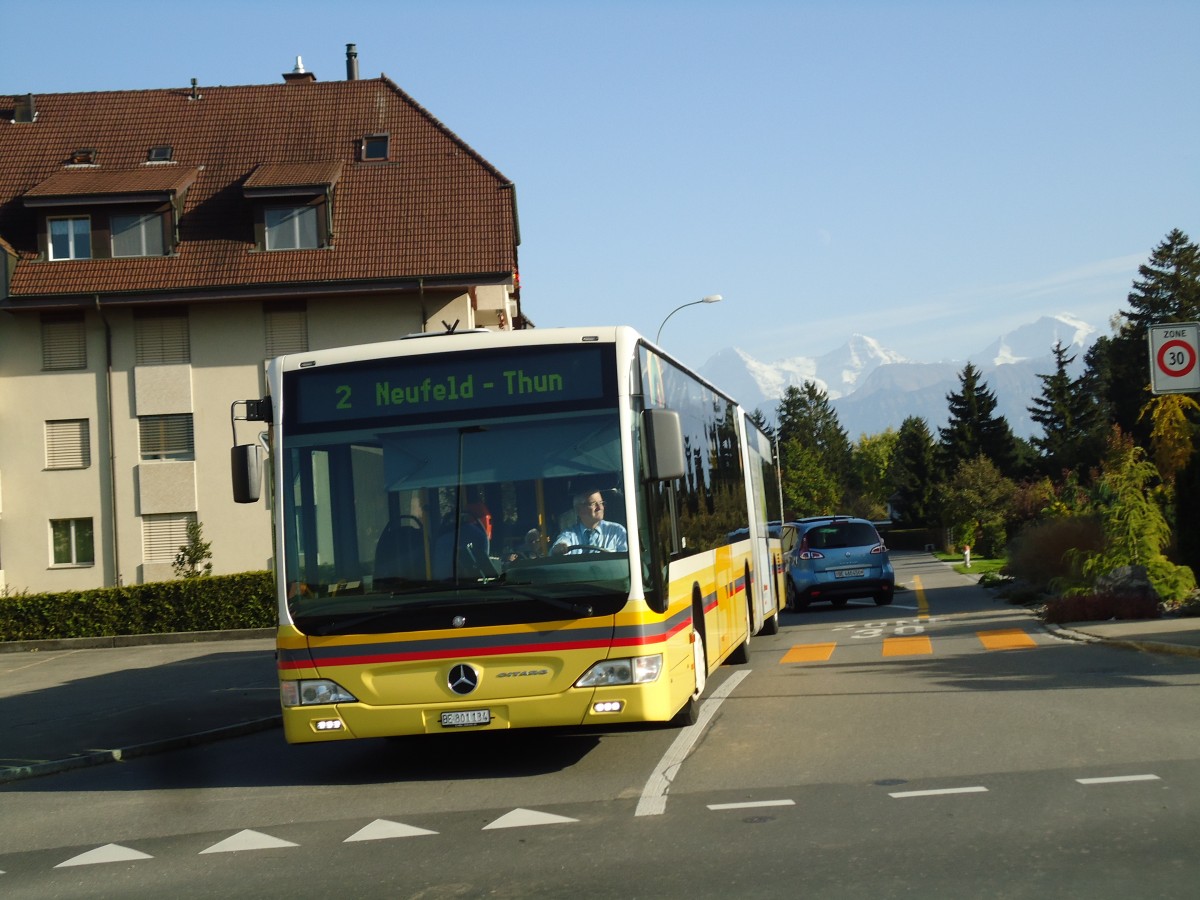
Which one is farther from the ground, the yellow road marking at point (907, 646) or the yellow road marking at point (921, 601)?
the yellow road marking at point (907, 646)

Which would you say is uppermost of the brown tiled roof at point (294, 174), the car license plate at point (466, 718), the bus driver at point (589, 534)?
the brown tiled roof at point (294, 174)

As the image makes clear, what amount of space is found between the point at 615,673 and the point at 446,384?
2.21m

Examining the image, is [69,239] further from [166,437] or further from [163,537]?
[163,537]

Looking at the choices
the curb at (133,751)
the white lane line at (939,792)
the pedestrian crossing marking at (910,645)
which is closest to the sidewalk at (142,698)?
the curb at (133,751)

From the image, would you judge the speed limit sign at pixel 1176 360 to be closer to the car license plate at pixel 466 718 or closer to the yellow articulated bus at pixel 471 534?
the yellow articulated bus at pixel 471 534

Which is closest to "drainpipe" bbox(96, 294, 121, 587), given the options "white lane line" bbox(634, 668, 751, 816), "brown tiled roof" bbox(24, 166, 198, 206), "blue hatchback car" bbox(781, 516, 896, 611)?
"brown tiled roof" bbox(24, 166, 198, 206)

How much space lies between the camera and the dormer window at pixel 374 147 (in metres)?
39.0

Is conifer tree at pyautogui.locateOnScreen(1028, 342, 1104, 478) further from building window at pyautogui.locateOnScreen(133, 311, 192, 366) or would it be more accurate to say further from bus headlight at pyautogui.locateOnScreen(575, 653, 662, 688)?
bus headlight at pyautogui.locateOnScreen(575, 653, 662, 688)

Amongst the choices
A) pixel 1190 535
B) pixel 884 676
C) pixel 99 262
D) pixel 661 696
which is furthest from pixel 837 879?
pixel 99 262

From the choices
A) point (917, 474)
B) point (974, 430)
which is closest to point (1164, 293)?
point (974, 430)

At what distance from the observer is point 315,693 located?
31.1 ft

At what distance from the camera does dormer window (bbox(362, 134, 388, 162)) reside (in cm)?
3900

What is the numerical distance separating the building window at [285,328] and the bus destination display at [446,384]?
27038 mm

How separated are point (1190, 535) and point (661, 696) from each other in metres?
13.6
